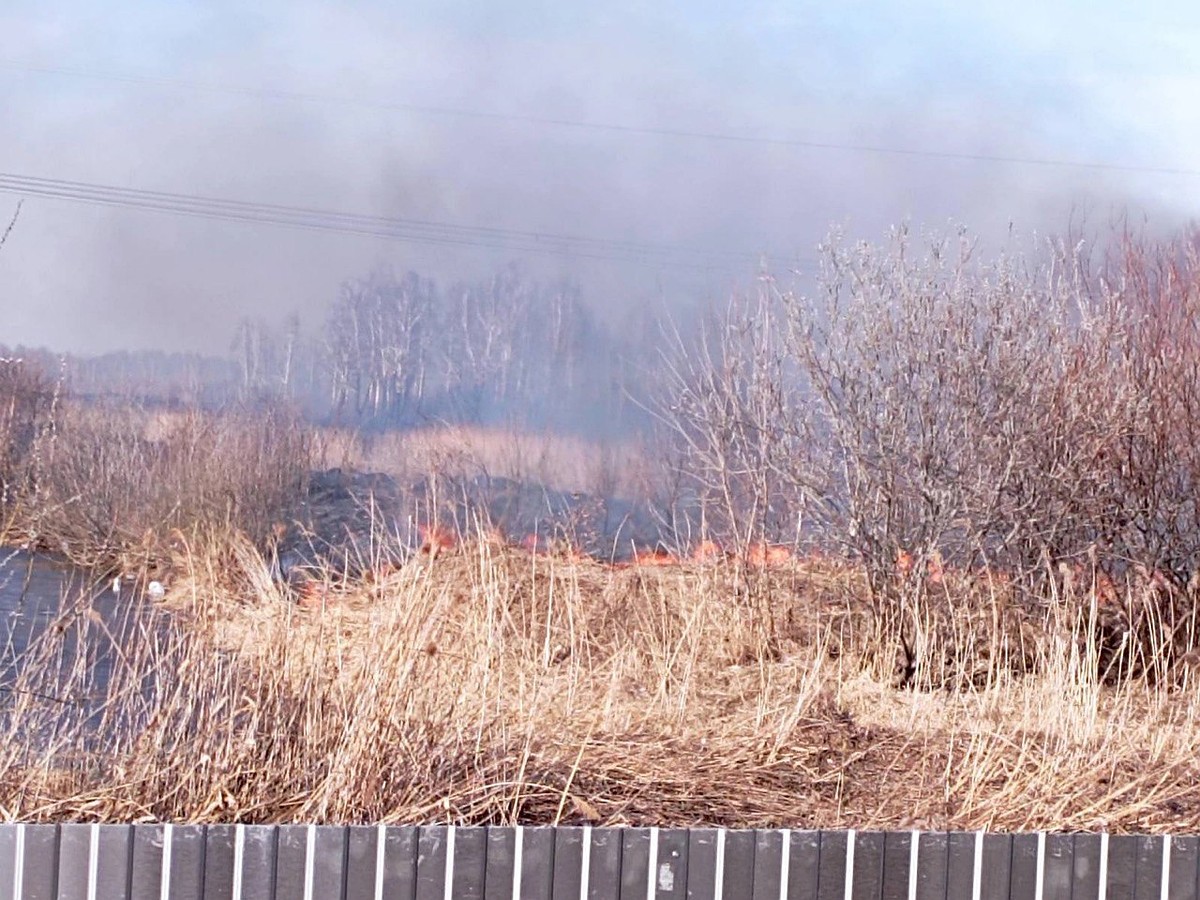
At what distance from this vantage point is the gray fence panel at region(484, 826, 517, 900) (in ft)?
12.8

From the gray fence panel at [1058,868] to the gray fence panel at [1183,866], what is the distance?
1.02 feet

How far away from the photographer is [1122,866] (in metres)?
4.17

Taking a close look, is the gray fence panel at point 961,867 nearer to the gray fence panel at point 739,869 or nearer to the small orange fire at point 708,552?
the gray fence panel at point 739,869

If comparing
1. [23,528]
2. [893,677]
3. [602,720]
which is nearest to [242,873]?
[23,528]

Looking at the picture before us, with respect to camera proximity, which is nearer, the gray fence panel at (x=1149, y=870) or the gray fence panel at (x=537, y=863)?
the gray fence panel at (x=537, y=863)

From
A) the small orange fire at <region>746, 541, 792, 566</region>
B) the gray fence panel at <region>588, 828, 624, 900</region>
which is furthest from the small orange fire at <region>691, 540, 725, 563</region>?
the gray fence panel at <region>588, 828, 624, 900</region>

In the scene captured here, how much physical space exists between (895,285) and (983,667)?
2.35 m

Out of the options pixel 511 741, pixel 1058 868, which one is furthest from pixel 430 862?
pixel 1058 868

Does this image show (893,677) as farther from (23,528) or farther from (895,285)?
(23,528)

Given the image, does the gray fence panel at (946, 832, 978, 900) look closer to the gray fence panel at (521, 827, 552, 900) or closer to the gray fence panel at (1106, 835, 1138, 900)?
the gray fence panel at (1106, 835, 1138, 900)

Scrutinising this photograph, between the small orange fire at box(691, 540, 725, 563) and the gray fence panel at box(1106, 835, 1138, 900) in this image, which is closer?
the gray fence panel at box(1106, 835, 1138, 900)

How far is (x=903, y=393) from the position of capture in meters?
8.38

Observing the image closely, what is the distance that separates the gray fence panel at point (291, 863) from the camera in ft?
12.4

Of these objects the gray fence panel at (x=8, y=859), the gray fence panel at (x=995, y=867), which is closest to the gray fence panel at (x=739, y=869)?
the gray fence panel at (x=995, y=867)
